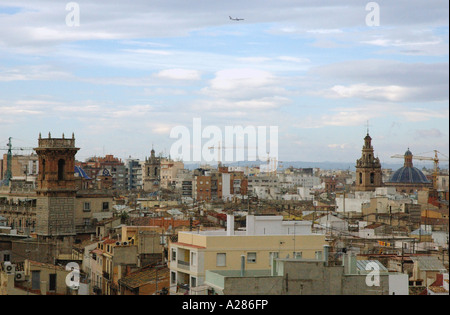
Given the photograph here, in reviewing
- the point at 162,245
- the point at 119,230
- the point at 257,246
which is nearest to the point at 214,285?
the point at 257,246

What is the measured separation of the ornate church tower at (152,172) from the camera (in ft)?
593

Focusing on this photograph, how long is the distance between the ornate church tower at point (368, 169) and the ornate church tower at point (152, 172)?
69.4 m

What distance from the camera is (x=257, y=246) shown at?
2670 centimetres

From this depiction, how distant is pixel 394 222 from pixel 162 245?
33.6 m

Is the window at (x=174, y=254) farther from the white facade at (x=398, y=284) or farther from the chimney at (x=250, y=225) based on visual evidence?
the white facade at (x=398, y=284)

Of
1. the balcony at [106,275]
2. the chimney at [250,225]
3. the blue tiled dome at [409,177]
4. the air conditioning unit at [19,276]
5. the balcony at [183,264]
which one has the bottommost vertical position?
the balcony at [106,275]

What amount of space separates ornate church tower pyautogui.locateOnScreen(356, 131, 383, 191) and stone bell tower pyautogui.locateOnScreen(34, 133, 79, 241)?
2539 inches

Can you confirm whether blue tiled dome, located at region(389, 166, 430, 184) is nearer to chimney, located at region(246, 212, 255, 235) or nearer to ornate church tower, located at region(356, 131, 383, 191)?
ornate church tower, located at region(356, 131, 383, 191)

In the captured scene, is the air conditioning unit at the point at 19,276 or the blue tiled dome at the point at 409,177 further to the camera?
the blue tiled dome at the point at 409,177

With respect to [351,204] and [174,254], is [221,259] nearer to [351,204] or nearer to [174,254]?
[174,254]

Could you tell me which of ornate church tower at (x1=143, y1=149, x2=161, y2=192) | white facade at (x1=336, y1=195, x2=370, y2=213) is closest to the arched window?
white facade at (x1=336, y1=195, x2=370, y2=213)

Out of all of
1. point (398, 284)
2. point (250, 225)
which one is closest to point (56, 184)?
point (250, 225)

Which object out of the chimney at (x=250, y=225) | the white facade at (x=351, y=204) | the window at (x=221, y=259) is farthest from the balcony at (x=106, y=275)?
the white facade at (x=351, y=204)
